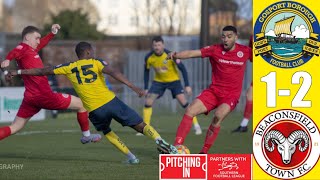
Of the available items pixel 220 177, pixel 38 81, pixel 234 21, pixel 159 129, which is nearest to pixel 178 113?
pixel 159 129

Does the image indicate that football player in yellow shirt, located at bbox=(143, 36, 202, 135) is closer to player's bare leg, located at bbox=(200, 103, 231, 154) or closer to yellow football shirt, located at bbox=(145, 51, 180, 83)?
yellow football shirt, located at bbox=(145, 51, 180, 83)

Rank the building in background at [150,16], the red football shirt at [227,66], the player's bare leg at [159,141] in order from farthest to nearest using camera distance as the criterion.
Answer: the building in background at [150,16] → the red football shirt at [227,66] → the player's bare leg at [159,141]

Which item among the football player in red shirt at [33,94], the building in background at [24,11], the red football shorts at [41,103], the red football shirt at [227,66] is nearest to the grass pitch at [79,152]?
the football player in red shirt at [33,94]

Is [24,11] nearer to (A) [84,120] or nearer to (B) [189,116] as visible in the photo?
(A) [84,120]

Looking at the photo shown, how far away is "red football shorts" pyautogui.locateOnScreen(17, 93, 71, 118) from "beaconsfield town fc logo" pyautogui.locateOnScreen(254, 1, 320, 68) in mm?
5988

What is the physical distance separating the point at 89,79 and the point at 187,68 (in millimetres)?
18970

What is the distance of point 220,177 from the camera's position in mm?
10828

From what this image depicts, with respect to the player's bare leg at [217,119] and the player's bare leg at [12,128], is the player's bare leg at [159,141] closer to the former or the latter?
the player's bare leg at [217,119]

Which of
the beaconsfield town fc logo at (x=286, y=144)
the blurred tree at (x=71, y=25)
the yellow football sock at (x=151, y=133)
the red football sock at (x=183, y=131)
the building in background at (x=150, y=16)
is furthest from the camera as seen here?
the building in background at (x=150, y=16)

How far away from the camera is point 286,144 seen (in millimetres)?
10055

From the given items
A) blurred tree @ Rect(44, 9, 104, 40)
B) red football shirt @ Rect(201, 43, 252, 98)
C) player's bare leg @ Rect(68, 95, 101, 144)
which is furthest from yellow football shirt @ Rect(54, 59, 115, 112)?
blurred tree @ Rect(44, 9, 104, 40)

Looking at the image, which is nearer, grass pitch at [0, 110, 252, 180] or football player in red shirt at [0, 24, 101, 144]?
grass pitch at [0, 110, 252, 180]

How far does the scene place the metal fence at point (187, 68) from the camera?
31.7 meters

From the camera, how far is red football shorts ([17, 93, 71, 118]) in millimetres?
15180
